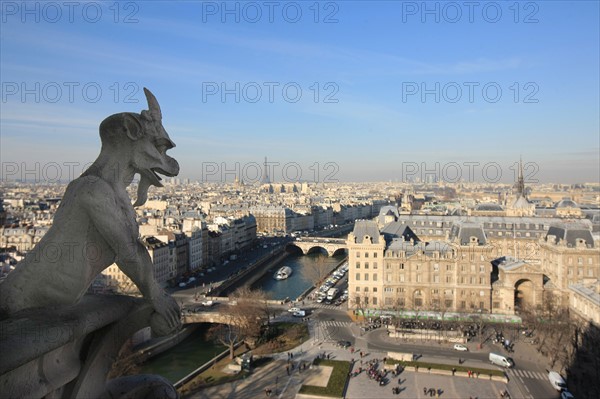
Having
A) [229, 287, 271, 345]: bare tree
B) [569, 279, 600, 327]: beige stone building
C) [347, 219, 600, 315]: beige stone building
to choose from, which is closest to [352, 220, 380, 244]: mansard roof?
[347, 219, 600, 315]: beige stone building

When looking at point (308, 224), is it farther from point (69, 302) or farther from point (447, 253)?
point (69, 302)

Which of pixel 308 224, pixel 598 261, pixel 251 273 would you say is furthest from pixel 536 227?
pixel 308 224

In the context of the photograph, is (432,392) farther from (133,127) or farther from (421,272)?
(133,127)

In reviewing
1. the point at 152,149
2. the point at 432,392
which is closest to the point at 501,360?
the point at 432,392

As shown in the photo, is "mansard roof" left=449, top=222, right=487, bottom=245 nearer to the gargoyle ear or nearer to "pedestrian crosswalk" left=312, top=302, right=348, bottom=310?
"pedestrian crosswalk" left=312, top=302, right=348, bottom=310

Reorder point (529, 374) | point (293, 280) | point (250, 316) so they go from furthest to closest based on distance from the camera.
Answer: point (293, 280), point (250, 316), point (529, 374)

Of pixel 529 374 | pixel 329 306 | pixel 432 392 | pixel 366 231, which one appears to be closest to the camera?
pixel 432 392
